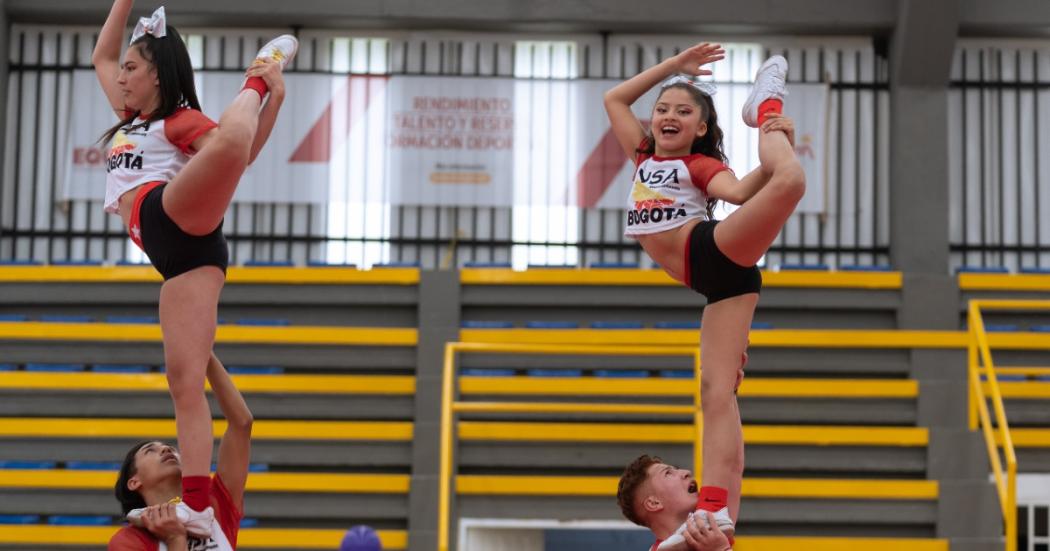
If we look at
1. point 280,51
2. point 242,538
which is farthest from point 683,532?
point 242,538

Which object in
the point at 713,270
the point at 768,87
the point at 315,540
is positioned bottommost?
the point at 315,540

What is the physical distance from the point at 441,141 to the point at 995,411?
429cm

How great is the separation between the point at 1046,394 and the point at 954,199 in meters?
2.32

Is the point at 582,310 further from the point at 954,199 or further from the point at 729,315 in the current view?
the point at 729,315

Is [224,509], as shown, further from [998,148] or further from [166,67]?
[998,148]

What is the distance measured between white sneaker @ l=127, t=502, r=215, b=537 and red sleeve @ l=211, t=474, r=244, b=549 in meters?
0.22

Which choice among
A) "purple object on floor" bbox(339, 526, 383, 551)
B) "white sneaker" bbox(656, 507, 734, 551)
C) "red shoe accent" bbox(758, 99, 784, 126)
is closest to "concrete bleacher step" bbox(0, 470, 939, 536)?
"purple object on floor" bbox(339, 526, 383, 551)

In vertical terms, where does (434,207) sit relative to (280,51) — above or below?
Answer: above

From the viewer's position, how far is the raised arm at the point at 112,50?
11.5ft

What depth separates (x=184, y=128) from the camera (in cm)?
324

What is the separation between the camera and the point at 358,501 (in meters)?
7.68

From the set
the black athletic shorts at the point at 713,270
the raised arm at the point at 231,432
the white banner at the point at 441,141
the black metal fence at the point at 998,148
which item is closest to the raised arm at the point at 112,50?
the raised arm at the point at 231,432

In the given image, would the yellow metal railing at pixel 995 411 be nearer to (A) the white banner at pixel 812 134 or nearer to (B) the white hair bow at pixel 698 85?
(A) the white banner at pixel 812 134

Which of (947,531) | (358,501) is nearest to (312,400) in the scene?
(358,501)
